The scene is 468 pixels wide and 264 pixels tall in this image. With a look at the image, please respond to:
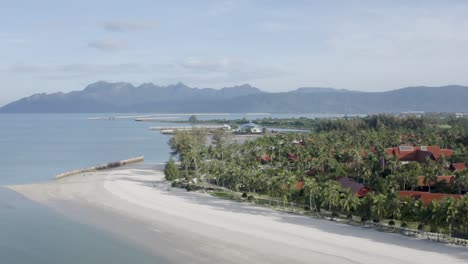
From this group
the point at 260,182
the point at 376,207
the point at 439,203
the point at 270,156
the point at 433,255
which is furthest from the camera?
the point at 270,156

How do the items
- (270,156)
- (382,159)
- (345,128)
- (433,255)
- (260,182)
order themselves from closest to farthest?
(433,255)
(260,182)
(382,159)
(270,156)
(345,128)

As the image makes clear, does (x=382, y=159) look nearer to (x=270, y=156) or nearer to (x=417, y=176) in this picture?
(x=417, y=176)

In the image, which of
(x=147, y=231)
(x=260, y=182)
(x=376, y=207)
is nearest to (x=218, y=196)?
(x=260, y=182)

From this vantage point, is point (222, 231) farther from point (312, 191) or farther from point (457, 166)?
point (457, 166)

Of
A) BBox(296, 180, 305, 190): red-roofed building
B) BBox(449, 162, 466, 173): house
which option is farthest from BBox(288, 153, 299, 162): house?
BBox(449, 162, 466, 173): house

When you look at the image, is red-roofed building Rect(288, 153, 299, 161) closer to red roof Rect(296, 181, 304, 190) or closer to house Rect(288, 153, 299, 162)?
house Rect(288, 153, 299, 162)

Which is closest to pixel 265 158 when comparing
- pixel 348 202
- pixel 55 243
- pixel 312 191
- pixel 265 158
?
pixel 265 158
